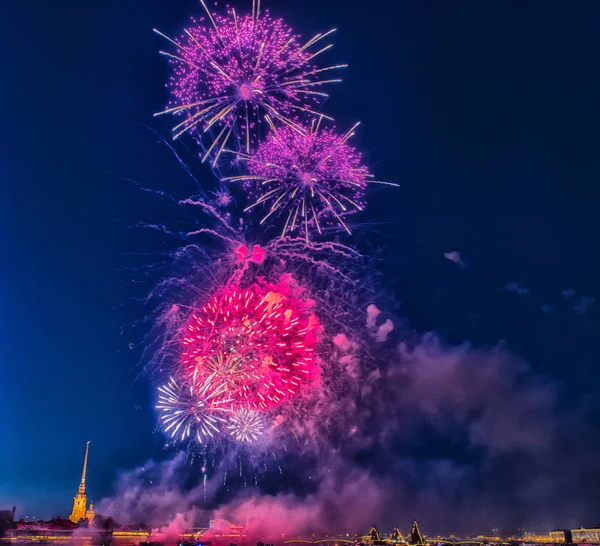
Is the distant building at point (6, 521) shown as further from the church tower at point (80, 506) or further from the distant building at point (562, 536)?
the distant building at point (562, 536)

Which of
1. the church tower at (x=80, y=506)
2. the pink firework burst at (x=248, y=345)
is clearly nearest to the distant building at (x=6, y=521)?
the church tower at (x=80, y=506)

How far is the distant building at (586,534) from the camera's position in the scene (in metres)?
Answer: 94.6

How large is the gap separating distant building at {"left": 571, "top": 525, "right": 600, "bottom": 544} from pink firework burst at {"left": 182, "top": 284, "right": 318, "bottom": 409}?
96.7 metres

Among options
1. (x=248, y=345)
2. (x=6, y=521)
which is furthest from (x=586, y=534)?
(x=6, y=521)

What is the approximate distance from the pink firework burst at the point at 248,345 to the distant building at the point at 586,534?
317 feet

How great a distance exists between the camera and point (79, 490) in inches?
5094

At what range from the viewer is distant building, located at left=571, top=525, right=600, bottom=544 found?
3723 inches

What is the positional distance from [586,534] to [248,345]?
102807 mm

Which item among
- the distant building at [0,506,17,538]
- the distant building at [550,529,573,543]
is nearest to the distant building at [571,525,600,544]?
the distant building at [550,529,573,543]

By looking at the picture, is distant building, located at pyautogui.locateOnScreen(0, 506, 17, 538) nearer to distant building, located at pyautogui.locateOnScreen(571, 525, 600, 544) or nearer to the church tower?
the church tower

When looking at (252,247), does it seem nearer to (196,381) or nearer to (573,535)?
(196,381)

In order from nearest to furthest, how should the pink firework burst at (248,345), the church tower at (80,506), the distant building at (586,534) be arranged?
the pink firework burst at (248,345) → the distant building at (586,534) → the church tower at (80,506)

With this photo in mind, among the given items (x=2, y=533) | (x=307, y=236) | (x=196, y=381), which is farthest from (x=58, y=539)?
(x=307, y=236)

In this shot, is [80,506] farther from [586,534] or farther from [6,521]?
[586,534]
